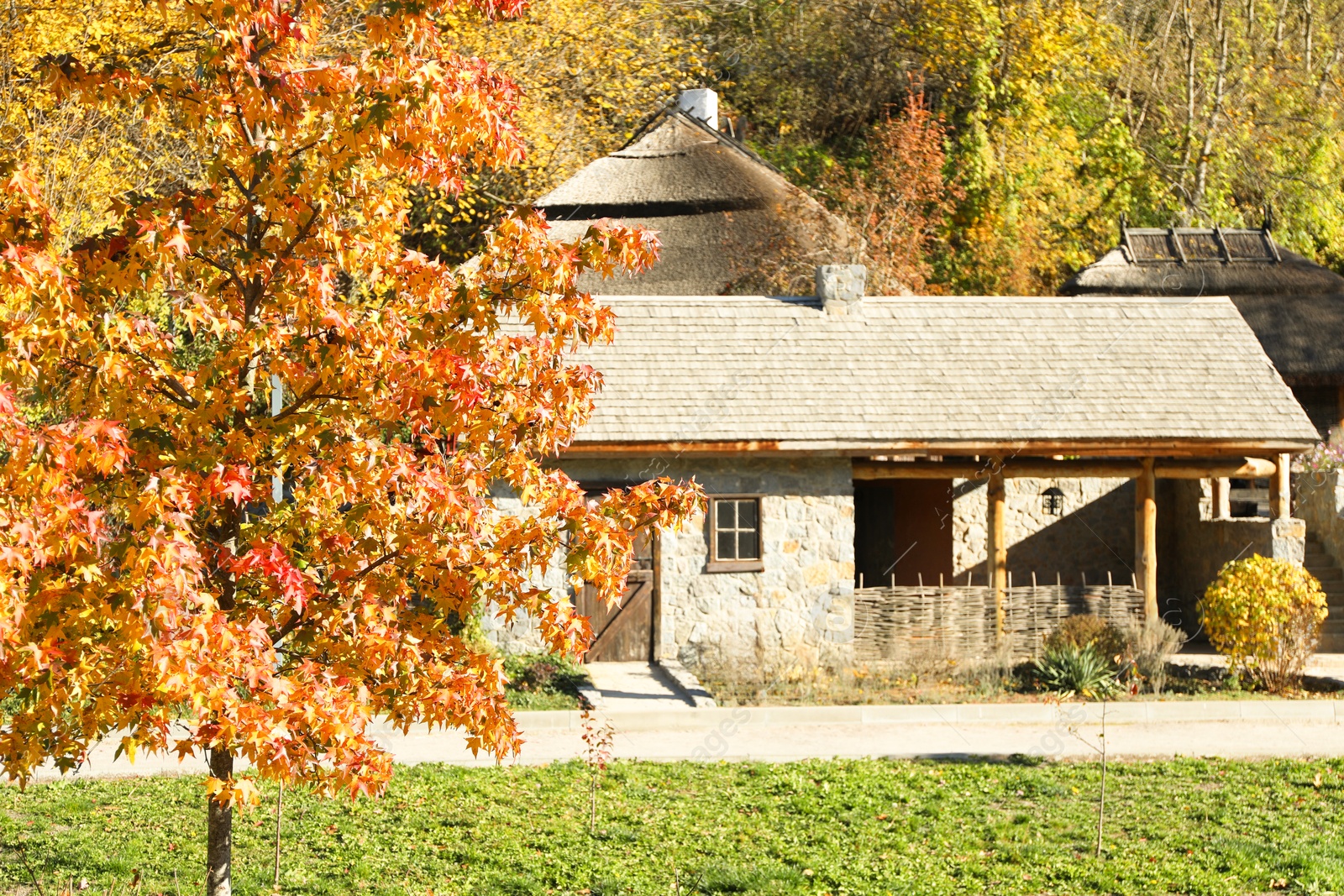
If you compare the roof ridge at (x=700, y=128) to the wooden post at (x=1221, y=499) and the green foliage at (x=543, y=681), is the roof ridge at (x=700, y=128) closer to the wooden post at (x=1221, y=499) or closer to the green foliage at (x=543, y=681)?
the wooden post at (x=1221, y=499)

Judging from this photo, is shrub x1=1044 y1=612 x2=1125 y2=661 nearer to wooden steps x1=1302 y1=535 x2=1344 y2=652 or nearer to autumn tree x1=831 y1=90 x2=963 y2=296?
wooden steps x1=1302 y1=535 x2=1344 y2=652

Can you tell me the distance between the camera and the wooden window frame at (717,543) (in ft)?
49.5

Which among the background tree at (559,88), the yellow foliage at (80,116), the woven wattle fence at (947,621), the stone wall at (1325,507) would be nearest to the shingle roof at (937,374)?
the woven wattle fence at (947,621)

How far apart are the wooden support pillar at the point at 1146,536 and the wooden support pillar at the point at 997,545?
1638 mm

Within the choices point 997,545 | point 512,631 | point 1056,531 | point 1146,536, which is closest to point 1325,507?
point 1056,531

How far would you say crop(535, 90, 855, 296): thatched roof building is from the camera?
21.4 metres

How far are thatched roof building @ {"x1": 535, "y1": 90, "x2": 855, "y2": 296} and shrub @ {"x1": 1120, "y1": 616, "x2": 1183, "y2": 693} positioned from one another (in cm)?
843

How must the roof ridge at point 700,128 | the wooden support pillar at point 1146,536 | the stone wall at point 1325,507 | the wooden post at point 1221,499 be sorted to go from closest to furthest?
1. the wooden support pillar at point 1146,536
2. the stone wall at point 1325,507
3. the wooden post at point 1221,499
4. the roof ridge at point 700,128

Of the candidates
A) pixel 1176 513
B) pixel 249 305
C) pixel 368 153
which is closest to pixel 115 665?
pixel 249 305

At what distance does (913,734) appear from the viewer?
1190 centimetres

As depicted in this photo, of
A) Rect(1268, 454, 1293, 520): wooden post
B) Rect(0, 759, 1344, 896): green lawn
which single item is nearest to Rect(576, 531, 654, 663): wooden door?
Rect(0, 759, 1344, 896): green lawn

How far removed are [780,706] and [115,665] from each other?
29.4ft

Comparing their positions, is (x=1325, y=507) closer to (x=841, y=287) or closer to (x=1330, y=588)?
(x=1330, y=588)

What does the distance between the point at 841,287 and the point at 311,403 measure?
11983 millimetres
